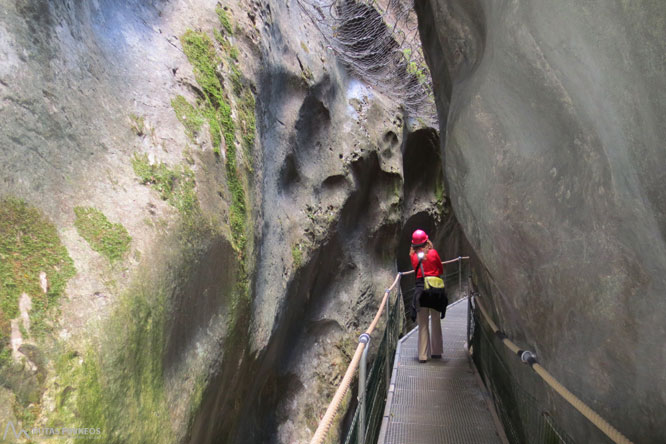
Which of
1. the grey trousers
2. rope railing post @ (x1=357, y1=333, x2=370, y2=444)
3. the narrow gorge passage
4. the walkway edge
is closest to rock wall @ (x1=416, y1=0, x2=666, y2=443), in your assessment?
the narrow gorge passage

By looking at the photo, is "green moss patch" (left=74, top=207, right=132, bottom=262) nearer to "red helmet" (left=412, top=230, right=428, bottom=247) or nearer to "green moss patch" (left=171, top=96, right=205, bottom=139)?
"green moss patch" (left=171, top=96, right=205, bottom=139)

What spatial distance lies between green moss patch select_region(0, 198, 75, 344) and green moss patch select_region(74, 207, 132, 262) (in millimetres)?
157

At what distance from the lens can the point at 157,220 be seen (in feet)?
9.74

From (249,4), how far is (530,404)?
449cm

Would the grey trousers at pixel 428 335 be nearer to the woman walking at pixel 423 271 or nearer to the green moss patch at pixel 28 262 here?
the woman walking at pixel 423 271

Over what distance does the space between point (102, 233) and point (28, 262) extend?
425 millimetres

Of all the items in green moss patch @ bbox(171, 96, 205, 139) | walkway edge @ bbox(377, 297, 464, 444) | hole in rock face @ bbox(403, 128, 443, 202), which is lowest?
walkway edge @ bbox(377, 297, 464, 444)

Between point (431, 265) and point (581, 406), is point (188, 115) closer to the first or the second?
point (581, 406)

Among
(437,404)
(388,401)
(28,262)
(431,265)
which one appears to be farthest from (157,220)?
(431,265)

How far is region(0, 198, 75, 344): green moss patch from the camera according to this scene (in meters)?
2.17

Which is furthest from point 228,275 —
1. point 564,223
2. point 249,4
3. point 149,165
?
point 249,4

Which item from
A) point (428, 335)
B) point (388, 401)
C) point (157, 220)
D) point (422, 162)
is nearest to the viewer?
point (157, 220)

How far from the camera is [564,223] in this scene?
268 cm

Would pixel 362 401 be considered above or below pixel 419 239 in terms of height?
below
